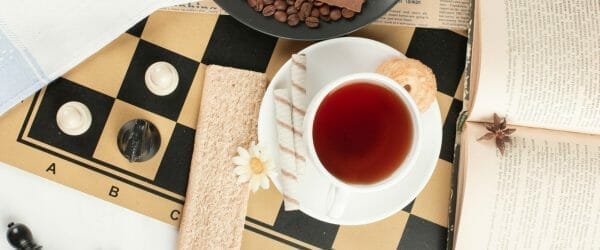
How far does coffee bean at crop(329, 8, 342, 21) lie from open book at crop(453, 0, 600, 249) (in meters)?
0.21

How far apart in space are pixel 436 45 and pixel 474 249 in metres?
0.30

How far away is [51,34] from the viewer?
938mm

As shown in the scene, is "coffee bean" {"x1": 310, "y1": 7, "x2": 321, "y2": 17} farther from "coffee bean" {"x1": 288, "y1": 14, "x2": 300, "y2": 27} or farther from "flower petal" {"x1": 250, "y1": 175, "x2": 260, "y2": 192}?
"flower petal" {"x1": 250, "y1": 175, "x2": 260, "y2": 192}

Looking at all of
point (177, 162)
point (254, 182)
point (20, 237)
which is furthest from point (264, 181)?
point (20, 237)

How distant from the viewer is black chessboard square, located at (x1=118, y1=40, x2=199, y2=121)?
95 cm

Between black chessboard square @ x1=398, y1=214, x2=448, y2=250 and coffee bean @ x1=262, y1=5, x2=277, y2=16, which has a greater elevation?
coffee bean @ x1=262, y1=5, x2=277, y2=16

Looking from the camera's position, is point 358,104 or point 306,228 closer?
point 358,104

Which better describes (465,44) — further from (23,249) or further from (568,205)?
(23,249)

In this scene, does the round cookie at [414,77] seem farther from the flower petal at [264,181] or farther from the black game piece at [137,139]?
the black game piece at [137,139]

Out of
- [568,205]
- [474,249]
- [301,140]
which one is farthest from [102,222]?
[568,205]

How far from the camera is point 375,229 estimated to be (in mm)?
978

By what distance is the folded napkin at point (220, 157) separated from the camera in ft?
3.10

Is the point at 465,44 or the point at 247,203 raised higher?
the point at 465,44

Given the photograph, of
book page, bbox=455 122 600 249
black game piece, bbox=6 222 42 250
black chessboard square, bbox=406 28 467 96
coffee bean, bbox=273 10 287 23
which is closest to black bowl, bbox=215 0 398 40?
coffee bean, bbox=273 10 287 23
